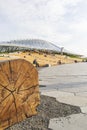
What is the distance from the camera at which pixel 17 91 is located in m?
4.59

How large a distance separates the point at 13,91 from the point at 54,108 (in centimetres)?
111

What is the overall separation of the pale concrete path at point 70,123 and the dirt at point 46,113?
0.41 ft

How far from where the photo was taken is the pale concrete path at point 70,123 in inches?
166

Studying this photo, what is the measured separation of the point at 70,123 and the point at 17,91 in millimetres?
996

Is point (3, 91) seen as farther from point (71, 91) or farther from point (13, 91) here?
point (71, 91)

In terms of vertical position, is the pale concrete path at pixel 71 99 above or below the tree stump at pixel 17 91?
below

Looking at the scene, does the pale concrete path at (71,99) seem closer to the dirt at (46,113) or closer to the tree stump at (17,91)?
the dirt at (46,113)

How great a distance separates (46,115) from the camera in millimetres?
4840

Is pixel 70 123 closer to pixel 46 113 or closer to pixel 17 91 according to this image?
pixel 46 113

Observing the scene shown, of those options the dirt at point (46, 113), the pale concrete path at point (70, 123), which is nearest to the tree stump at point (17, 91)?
the dirt at point (46, 113)

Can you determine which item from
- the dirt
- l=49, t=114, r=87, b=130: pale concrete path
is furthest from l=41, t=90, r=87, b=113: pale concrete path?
l=49, t=114, r=87, b=130: pale concrete path

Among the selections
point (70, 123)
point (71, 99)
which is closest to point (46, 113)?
point (70, 123)

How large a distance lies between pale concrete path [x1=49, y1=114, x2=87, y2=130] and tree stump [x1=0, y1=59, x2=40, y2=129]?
54 cm

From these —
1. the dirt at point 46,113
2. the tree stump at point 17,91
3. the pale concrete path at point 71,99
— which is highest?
the tree stump at point 17,91
